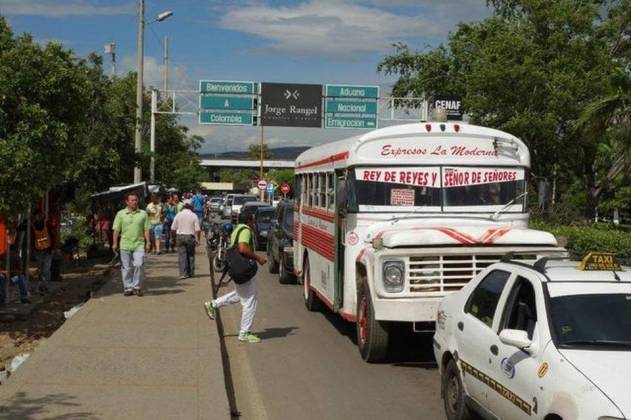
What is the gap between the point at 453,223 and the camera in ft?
34.0

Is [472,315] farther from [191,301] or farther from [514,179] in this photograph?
[191,301]

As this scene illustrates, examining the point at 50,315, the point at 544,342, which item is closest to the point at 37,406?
the point at 544,342

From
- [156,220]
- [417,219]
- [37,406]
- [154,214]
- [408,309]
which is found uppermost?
[417,219]

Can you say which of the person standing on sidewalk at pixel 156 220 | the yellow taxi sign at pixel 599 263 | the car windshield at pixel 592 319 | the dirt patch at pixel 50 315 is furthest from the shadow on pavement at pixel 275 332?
the person standing on sidewalk at pixel 156 220

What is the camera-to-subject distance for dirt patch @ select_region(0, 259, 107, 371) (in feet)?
37.4

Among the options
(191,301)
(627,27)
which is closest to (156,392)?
(191,301)

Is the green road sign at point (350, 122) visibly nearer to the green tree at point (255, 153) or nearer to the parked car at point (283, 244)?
the parked car at point (283, 244)

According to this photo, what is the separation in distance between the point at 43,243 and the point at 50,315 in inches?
63.5

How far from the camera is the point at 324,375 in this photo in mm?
9422

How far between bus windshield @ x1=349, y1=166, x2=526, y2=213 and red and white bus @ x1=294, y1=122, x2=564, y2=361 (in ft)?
0.04

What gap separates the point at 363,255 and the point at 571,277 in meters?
4.09

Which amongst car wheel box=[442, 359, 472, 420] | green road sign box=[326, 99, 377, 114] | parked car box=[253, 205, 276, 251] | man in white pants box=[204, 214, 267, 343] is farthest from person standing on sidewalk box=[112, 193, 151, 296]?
green road sign box=[326, 99, 377, 114]

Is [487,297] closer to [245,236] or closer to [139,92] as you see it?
[245,236]

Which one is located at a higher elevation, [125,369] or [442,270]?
[442,270]
